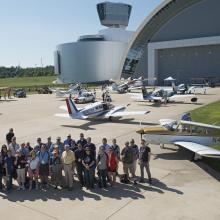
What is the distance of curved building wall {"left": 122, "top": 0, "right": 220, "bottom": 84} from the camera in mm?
67000

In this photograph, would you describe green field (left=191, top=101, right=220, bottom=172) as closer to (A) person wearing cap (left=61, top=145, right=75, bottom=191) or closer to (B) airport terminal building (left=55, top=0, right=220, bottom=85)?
(A) person wearing cap (left=61, top=145, right=75, bottom=191)

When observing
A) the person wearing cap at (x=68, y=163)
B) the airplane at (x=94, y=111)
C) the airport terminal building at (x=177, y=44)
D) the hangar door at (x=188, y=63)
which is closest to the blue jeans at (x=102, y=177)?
the person wearing cap at (x=68, y=163)

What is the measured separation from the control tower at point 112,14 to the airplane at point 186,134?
338 feet

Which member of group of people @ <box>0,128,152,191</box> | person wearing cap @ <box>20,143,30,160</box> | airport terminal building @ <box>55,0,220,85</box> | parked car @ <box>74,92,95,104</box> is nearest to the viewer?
group of people @ <box>0,128,152,191</box>

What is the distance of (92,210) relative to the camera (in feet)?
32.7

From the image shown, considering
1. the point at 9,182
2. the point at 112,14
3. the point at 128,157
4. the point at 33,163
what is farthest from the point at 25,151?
the point at 112,14

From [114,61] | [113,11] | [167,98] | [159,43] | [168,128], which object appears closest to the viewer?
[168,128]

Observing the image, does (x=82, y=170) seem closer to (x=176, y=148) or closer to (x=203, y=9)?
(x=176, y=148)

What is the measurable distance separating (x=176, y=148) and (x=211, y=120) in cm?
948

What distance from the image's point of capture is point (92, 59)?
93.4 m

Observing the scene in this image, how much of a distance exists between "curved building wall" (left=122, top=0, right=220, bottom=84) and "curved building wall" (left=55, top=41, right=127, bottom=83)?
14.9 metres

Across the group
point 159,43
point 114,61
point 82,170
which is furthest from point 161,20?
point 82,170

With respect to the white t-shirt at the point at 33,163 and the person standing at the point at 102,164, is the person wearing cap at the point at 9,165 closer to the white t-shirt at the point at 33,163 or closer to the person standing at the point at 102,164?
the white t-shirt at the point at 33,163

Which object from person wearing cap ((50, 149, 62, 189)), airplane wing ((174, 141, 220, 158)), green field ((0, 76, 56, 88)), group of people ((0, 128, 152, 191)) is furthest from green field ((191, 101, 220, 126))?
green field ((0, 76, 56, 88))
